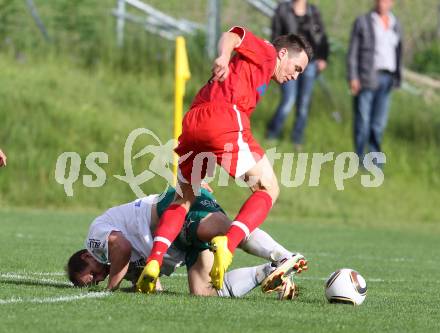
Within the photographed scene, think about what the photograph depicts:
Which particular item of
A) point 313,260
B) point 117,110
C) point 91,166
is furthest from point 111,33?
point 313,260

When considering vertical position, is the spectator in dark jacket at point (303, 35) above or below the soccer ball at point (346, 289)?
above

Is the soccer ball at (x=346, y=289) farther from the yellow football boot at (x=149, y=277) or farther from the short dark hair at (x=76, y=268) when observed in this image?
the short dark hair at (x=76, y=268)

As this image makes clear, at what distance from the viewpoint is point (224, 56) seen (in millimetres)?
6688

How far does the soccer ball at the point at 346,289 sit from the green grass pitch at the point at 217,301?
87mm

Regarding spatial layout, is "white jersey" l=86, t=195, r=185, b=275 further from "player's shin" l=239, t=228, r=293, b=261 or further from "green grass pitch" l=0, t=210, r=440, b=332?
"player's shin" l=239, t=228, r=293, b=261

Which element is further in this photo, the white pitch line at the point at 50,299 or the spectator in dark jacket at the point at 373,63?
the spectator in dark jacket at the point at 373,63

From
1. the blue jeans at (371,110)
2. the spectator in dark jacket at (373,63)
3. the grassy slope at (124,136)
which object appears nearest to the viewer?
the spectator in dark jacket at (373,63)

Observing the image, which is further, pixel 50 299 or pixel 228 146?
pixel 228 146

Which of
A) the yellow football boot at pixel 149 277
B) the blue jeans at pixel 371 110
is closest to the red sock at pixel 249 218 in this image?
the yellow football boot at pixel 149 277

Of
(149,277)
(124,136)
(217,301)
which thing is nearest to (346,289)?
(217,301)

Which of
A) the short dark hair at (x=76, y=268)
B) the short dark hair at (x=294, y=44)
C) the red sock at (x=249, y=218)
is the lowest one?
the short dark hair at (x=76, y=268)

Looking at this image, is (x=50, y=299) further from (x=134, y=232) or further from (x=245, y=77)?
(x=245, y=77)

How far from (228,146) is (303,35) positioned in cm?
878

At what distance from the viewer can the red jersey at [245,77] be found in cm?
695
